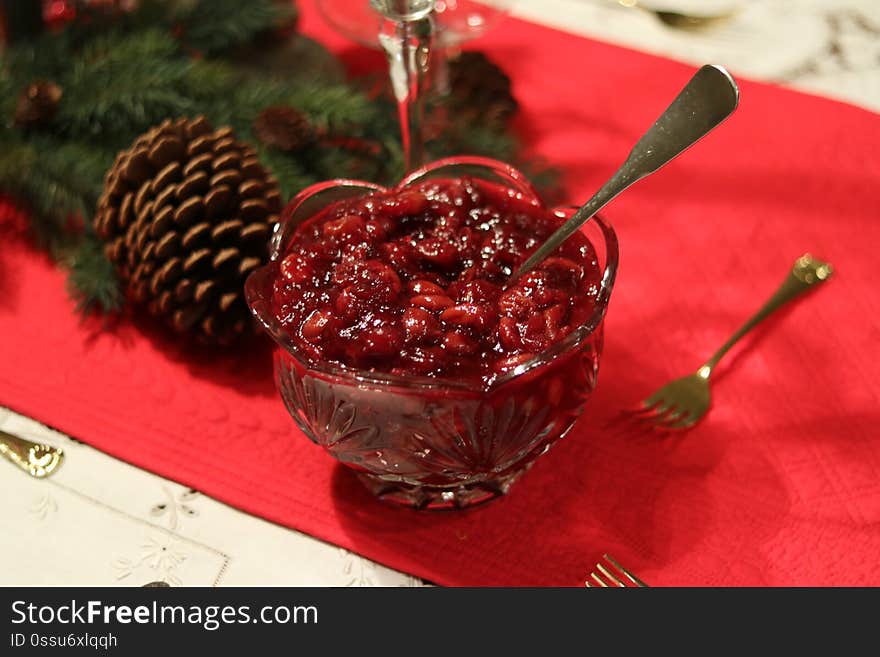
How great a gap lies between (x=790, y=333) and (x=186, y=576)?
78 centimetres

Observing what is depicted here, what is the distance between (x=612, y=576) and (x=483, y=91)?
0.84 metres

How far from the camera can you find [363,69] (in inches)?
64.6

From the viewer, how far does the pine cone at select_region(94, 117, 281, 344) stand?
108cm

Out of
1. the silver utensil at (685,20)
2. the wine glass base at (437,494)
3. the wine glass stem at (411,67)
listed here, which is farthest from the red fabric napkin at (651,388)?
the wine glass stem at (411,67)

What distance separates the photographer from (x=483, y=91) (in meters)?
1.48

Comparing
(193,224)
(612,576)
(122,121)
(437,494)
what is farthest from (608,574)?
(122,121)

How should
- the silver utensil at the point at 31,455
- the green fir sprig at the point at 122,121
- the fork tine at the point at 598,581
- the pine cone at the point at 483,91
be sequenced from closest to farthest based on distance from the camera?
the fork tine at the point at 598,581, the silver utensil at the point at 31,455, the green fir sprig at the point at 122,121, the pine cone at the point at 483,91

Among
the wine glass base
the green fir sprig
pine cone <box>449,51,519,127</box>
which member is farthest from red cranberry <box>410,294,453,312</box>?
pine cone <box>449,51,519,127</box>

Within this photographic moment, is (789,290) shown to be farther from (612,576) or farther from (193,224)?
(193,224)

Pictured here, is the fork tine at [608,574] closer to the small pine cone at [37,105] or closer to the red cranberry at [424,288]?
the red cranberry at [424,288]

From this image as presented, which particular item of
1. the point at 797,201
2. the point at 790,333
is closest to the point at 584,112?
the point at 797,201

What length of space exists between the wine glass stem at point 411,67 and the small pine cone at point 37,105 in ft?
1.59

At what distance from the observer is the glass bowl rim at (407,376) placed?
0.82m

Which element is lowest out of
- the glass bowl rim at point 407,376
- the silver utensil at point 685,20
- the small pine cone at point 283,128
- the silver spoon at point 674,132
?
the small pine cone at point 283,128
